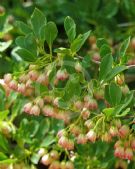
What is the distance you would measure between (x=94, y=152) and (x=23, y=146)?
1.03 ft

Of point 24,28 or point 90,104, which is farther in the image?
point 24,28

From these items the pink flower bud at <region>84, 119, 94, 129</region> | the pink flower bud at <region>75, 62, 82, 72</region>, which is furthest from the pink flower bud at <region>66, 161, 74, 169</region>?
the pink flower bud at <region>75, 62, 82, 72</region>

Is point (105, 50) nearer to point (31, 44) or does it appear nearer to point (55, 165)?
point (31, 44)

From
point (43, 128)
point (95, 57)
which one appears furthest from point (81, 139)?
point (95, 57)

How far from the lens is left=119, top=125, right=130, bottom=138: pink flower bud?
194 cm

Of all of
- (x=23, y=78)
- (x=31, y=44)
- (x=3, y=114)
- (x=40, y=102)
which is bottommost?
(x=3, y=114)

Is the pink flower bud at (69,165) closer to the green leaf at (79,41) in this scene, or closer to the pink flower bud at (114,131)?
the pink flower bud at (114,131)

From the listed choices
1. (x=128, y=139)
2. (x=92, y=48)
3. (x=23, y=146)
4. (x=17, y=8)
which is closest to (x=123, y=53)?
(x=128, y=139)

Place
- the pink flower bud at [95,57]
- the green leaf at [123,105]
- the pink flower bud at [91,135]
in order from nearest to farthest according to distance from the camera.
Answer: the green leaf at [123,105], the pink flower bud at [91,135], the pink flower bud at [95,57]

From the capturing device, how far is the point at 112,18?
10.3ft

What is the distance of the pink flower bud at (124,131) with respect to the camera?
194cm

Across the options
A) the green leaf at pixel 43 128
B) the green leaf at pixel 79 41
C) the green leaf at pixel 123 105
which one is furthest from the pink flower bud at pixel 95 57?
the green leaf at pixel 123 105

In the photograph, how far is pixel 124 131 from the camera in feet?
6.38

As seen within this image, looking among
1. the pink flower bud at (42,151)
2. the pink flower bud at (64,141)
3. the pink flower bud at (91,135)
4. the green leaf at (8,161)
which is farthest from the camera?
the pink flower bud at (42,151)
